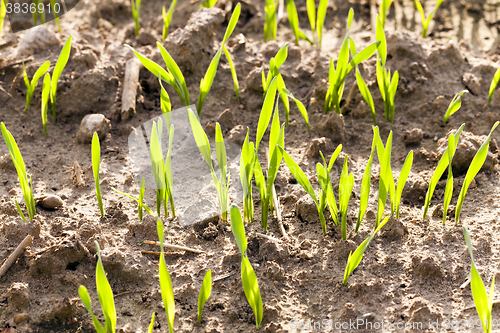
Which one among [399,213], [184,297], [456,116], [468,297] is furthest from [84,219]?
[456,116]

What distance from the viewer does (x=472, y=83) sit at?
2195 mm

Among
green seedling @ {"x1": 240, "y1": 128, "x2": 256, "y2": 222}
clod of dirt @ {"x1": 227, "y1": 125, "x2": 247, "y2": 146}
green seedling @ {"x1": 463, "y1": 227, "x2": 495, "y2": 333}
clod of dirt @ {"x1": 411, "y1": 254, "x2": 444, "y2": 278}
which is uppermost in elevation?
green seedling @ {"x1": 240, "y1": 128, "x2": 256, "y2": 222}

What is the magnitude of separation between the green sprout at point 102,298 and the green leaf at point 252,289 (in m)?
0.35

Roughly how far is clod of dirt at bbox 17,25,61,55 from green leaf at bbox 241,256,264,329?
1776 mm

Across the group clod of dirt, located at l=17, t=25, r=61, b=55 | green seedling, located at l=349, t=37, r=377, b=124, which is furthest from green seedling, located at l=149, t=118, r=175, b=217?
clod of dirt, located at l=17, t=25, r=61, b=55

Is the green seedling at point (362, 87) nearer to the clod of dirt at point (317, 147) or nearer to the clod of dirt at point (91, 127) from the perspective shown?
the clod of dirt at point (317, 147)

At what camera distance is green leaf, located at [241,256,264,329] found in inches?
47.8

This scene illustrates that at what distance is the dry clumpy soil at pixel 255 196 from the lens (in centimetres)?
136

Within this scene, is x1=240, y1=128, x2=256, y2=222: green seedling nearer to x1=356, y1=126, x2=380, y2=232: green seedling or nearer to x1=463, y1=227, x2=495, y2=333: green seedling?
x1=356, y1=126, x2=380, y2=232: green seedling

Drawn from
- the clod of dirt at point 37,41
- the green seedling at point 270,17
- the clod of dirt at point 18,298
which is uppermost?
the green seedling at point 270,17

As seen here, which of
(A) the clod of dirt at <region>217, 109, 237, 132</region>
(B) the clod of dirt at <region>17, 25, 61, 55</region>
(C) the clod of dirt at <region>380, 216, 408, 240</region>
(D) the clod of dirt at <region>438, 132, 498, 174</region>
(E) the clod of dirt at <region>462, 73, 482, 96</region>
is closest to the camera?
(C) the clod of dirt at <region>380, 216, 408, 240</region>

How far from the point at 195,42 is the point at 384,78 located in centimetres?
95

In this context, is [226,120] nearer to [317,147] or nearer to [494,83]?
[317,147]

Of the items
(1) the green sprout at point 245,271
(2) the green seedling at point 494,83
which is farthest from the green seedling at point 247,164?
(2) the green seedling at point 494,83
